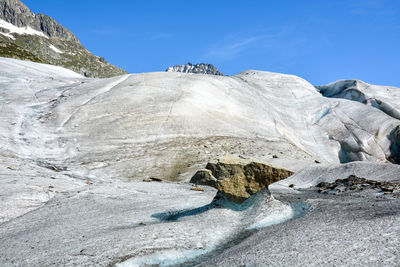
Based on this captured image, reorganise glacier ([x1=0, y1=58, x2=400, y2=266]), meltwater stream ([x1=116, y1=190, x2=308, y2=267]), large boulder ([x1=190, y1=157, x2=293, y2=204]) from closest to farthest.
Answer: meltwater stream ([x1=116, y1=190, x2=308, y2=267])
glacier ([x1=0, y1=58, x2=400, y2=266])
large boulder ([x1=190, y1=157, x2=293, y2=204])

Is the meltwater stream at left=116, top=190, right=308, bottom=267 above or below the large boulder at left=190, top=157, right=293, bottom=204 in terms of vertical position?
below

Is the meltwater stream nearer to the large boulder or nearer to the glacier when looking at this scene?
the glacier

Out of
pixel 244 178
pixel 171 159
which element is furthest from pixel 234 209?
pixel 171 159

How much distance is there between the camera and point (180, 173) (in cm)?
1667

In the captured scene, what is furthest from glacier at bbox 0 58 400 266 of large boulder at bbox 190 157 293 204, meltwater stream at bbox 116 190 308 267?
large boulder at bbox 190 157 293 204

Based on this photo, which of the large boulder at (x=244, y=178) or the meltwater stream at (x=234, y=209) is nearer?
the meltwater stream at (x=234, y=209)

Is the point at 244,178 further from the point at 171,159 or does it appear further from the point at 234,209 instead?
the point at 171,159

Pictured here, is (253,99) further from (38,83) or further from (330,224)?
(330,224)

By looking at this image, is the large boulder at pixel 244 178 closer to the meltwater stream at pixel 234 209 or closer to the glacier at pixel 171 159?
the meltwater stream at pixel 234 209

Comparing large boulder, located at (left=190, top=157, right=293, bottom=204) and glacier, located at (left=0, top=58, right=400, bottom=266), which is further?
large boulder, located at (left=190, top=157, right=293, bottom=204)

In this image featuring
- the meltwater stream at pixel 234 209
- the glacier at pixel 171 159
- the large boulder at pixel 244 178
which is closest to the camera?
the meltwater stream at pixel 234 209

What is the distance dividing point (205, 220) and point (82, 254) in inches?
109

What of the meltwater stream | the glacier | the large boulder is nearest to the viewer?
the meltwater stream

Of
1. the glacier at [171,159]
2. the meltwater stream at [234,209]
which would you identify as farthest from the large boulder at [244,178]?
the glacier at [171,159]
